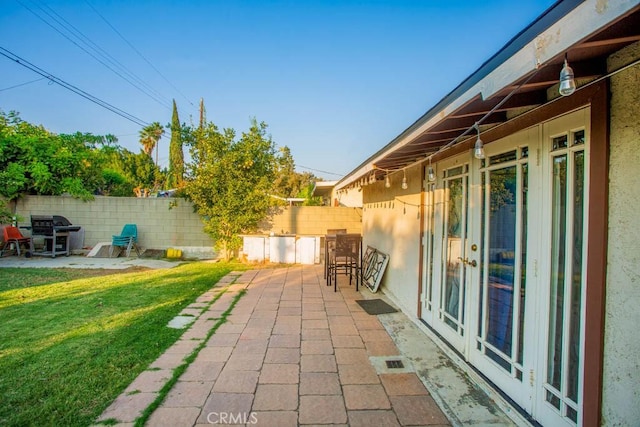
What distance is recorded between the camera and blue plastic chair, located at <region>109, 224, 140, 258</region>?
9625 millimetres

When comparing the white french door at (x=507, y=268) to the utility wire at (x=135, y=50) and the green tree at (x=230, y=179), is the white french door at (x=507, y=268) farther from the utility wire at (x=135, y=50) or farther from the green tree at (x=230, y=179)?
the utility wire at (x=135, y=50)

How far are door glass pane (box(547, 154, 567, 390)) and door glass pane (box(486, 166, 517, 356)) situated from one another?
0.44 meters

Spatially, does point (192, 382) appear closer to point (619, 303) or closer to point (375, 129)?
point (619, 303)

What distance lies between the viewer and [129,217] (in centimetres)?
1012

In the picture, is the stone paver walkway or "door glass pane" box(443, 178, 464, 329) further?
"door glass pane" box(443, 178, 464, 329)

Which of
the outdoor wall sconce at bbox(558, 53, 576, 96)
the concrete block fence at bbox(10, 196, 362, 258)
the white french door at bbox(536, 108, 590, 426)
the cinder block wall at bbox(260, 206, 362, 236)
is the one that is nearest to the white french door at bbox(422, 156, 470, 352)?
the white french door at bbox(536, 108, 590, 426)

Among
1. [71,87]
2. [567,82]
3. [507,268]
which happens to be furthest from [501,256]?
[71,87]

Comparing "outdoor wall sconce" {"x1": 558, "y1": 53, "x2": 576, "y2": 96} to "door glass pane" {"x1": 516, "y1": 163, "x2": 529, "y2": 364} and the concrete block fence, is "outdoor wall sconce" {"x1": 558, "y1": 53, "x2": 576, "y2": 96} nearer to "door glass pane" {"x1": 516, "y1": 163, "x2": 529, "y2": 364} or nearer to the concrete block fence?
"door glass pane" {"x1": 516, "y1": 163, "x2": 529, "y2": 364}

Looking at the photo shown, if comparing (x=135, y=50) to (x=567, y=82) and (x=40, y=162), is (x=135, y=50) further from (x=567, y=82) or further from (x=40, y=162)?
(x=567, y=82)

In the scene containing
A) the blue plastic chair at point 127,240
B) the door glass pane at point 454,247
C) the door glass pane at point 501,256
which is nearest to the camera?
the door glass pane at point 501,256

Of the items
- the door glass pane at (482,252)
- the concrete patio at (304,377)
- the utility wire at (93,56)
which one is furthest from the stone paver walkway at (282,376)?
the utility wire at (93,56)

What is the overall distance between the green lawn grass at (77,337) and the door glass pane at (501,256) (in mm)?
3072

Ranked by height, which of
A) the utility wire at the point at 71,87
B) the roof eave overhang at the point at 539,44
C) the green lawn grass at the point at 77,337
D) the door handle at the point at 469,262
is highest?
the utility wire at the point at 71,87

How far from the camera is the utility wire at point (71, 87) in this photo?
772 cm
